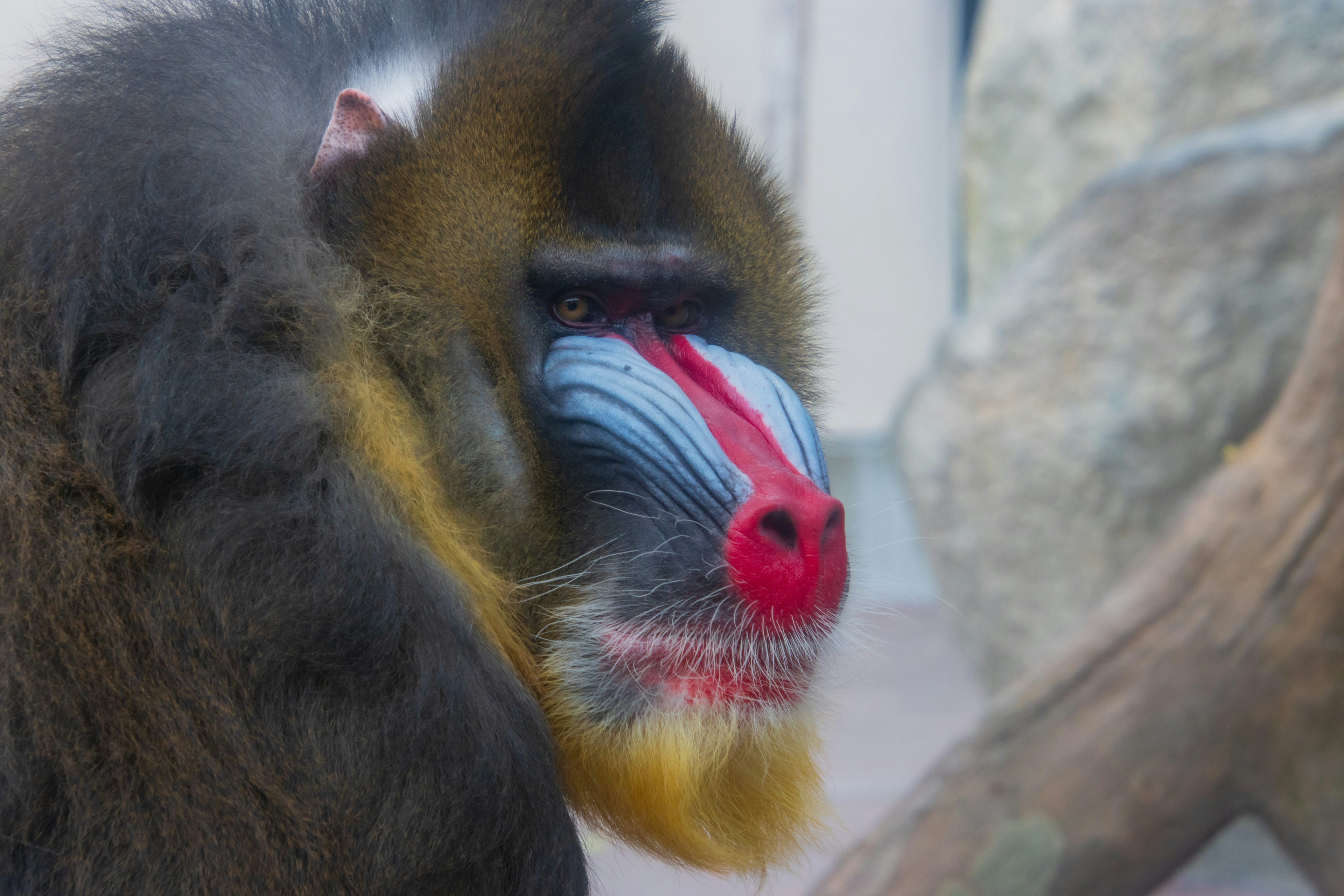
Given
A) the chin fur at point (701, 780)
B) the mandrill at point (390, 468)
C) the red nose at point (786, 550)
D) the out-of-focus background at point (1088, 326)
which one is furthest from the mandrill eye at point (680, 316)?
the out-of-focus background at point (1088, 326)

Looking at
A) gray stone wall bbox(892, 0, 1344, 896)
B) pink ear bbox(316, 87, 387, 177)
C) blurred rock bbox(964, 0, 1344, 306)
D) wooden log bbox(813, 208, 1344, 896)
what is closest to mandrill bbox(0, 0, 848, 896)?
pink ear bbox(316, 87, 387, 177)

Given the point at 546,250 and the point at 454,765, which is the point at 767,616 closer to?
the point at 454,765

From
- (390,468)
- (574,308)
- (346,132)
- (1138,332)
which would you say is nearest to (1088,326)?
(1138,332)

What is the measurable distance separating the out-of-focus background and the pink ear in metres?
2.61

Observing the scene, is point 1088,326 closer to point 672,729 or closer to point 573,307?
point 573,307

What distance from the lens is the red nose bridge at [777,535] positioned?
61.6 inches

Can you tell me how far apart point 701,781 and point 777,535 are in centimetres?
35

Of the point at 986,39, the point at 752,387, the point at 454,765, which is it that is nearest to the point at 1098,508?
the point at 986,39

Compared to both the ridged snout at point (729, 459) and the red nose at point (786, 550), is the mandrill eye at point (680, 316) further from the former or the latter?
the red nose at point (786, 550)

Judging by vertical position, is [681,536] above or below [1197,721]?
above

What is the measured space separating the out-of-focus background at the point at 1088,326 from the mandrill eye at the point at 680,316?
2271 mm

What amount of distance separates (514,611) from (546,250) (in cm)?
51

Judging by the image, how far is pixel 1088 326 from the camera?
552 centimetres

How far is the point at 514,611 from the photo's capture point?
1645mm
